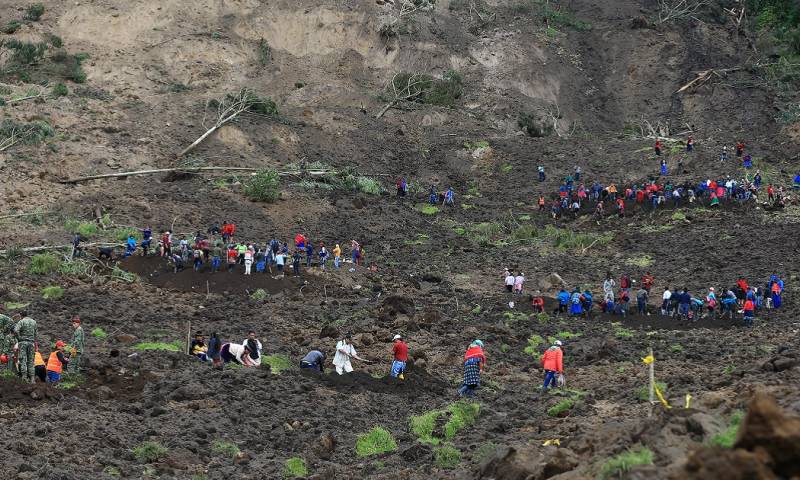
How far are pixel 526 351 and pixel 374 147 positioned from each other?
23.8 metres

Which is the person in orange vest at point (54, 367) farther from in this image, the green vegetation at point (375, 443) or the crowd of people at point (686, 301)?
the crowd of people at point (686, 301)

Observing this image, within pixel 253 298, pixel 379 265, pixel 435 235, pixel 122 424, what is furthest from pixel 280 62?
pixel 122 424

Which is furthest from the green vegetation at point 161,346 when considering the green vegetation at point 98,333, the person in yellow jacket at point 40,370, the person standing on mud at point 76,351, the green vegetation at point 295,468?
the green vegetation at point 295,468

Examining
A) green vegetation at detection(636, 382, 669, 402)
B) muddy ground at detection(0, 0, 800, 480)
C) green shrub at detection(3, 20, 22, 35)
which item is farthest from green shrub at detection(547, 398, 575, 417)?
green shrub at detection(3, 20, 22, 35)

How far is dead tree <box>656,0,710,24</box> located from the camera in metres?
58.2

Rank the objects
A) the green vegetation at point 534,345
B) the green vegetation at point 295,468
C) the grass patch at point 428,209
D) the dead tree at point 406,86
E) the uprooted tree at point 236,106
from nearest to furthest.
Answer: the green vegetation at point 295,468 < the green vegetation at point 534,345 < the grass patch at point 428,209 < the uprooted tree at point 236,106 < the dead tree at point 406,86

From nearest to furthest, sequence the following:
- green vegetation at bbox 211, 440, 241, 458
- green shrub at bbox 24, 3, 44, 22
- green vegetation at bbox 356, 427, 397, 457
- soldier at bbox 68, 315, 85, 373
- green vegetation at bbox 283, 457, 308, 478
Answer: green vegetation at bbox 283, 457, 308, 478
green vegetation at bbox 211, 440, 241, 458
green vegetation at bbox 356, 427, 397, 457
soldier at bbox 68, 315, 85, 373
green shrub at bbox 24, 3, 44, 22

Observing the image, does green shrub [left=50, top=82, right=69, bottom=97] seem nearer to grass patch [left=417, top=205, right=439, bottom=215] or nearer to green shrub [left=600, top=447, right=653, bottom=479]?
grass patch [left=417, top=205, right=439, bottom=215]

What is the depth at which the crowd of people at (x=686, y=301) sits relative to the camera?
84.5 ft

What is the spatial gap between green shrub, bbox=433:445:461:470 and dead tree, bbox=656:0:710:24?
160ft

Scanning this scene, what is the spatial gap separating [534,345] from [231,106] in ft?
80.8

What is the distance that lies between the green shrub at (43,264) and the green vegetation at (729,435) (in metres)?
21.5

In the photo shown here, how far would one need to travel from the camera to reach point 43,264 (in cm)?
2744

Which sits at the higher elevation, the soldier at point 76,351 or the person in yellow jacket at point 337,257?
the soldier at point 76,351
